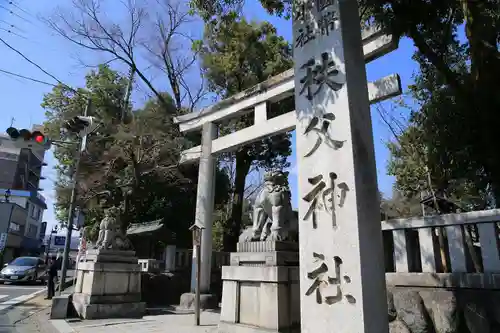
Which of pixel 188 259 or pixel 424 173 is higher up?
pixel 424 173

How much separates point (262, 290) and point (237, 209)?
1091 cm

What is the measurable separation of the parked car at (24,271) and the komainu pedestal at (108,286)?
470 inches

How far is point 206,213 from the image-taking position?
442 inches

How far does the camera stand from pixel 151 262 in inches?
551

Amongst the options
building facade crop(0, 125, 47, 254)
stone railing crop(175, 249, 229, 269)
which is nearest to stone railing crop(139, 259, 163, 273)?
stone railing crop(175, 249, 229, 269)

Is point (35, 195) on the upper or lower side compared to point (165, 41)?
lower

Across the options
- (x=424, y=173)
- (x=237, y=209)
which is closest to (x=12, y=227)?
(x=237, y=209)

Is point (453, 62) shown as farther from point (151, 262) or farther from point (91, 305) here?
point (151, 262)

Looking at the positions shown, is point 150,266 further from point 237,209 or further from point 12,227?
point 12,227

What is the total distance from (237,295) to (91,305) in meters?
4.96

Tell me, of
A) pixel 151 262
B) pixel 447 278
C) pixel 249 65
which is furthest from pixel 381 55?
pixel 151 262

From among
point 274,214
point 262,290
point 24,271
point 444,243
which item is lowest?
point 24,271

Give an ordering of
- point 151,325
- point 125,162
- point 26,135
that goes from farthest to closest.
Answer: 1. point 125,162
2. point 26,135
3. point 151,325

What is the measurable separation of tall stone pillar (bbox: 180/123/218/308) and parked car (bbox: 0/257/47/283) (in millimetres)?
13051
